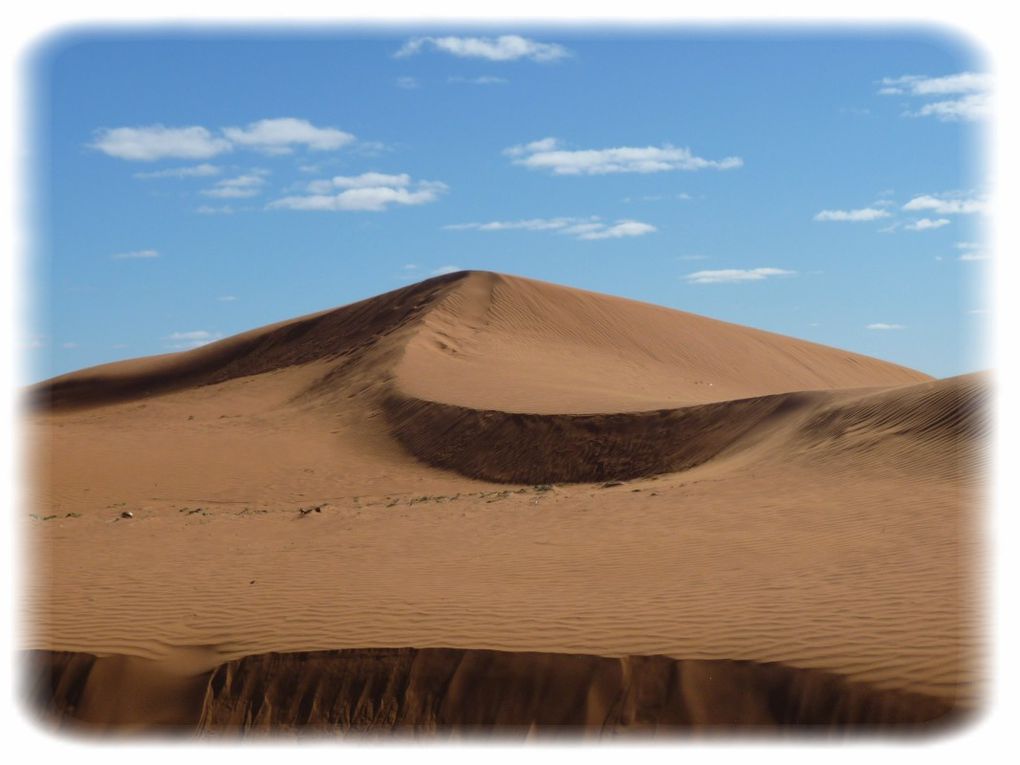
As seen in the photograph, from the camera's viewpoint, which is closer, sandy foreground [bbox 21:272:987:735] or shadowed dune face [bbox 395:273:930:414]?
sandy foreground [bbox 21:272:987:735]

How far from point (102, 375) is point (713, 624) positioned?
4396cm

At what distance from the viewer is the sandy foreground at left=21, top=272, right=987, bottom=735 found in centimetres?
755

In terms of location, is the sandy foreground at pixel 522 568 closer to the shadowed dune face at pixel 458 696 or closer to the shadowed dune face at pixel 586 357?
the shadowed dune face at pixel 458 696

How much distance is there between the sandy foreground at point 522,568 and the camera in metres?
7.55

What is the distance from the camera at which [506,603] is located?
934 cm

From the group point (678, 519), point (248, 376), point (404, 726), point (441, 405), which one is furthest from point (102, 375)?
point (404, 726)

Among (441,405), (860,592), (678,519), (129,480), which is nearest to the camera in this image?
(860,592)

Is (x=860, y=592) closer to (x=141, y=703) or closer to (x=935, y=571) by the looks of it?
(x=935, y=571)

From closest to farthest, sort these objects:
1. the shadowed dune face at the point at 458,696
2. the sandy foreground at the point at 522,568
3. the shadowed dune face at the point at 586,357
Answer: the shadowed dune face at the point at 458,696 → the sandy foreground at the point at 522,568 → the shadowed dune face at the point at 586,357

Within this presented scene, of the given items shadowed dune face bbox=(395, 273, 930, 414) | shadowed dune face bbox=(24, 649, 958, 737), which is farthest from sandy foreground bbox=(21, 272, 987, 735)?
shadowed dune face bbox=(395, 273, 930, 414)

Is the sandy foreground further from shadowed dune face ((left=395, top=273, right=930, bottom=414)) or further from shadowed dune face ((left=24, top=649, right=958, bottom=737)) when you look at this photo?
shadowed dune face ((left=395, top=273, right=930, bottom=414))

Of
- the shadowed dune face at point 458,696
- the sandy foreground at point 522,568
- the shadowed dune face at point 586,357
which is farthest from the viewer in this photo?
the shadowed dune face at point 586,357

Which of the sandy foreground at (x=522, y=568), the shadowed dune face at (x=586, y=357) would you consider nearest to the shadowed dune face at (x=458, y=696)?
the sandy foreground at (x=522, y=568)

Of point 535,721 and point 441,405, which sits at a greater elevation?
point 441,405
